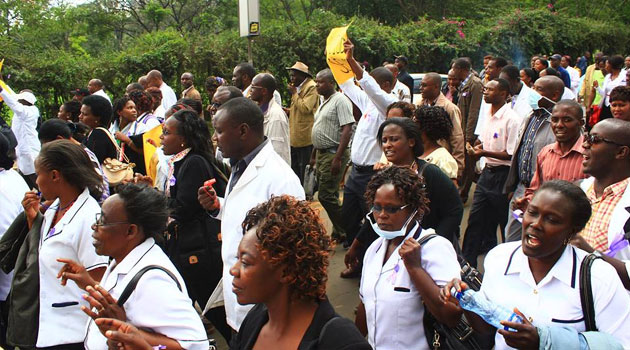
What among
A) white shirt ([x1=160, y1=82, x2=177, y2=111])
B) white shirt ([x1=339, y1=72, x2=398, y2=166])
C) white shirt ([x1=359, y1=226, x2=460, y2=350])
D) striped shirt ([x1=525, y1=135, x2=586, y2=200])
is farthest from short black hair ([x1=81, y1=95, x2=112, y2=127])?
striped shirt ([x1=525, y1=135, x2=586, y2=200])

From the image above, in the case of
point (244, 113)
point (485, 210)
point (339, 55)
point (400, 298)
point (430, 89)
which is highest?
point (339, 55)

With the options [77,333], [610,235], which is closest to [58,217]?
[77,333]

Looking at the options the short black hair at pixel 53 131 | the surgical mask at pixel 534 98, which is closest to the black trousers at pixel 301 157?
the surgical mask at pixel 534 98

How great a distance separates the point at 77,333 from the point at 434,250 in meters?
2.07

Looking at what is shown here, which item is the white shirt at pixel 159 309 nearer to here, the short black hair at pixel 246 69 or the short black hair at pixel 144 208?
the short black hair at pixel 144 208

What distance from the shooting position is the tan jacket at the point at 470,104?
909cm

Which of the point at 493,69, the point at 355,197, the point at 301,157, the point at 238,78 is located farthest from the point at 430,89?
the point at 493,69

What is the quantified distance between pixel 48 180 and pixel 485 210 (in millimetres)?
4219

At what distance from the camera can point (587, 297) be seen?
274cm

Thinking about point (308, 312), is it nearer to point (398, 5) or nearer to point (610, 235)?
point (610, 235)

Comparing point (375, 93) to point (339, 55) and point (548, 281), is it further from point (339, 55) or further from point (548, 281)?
point (548, 281)

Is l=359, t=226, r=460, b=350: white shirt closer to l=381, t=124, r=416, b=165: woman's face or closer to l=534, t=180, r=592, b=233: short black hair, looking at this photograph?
l=534, t=180, r=592, b=233: short black hair

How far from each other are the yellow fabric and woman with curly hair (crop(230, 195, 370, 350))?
409 centimetres

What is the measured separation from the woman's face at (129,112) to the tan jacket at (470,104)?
464cm
